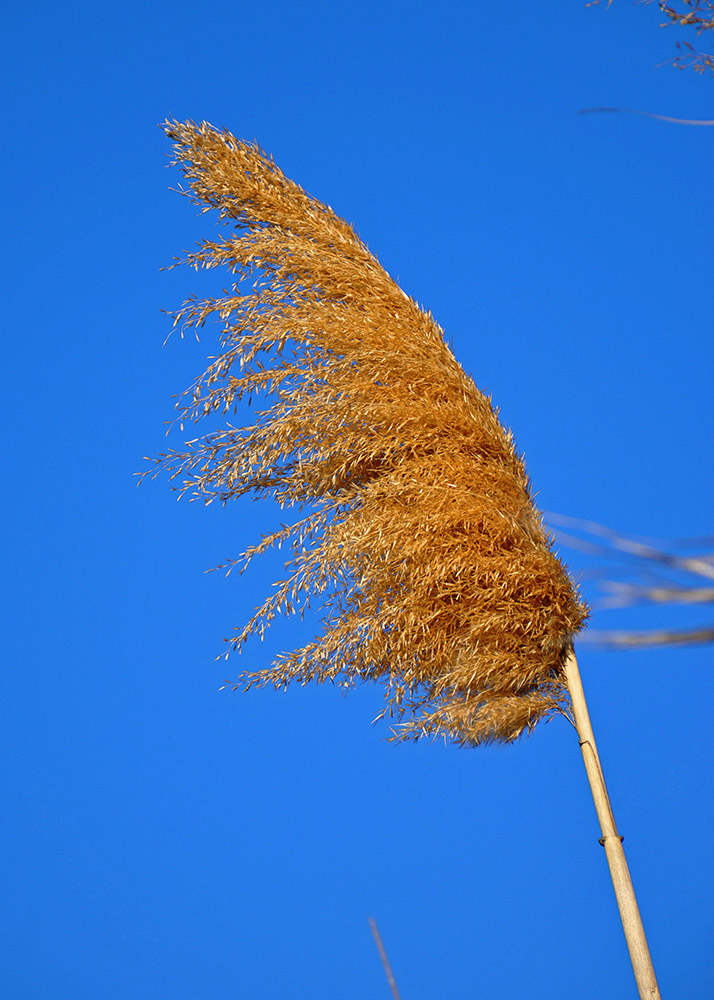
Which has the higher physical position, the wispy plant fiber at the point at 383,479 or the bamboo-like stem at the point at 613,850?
the wispy plant fiber at the point at 383,479

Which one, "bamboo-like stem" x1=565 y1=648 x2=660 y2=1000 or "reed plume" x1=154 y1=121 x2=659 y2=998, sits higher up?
"reed plume" x1=154 y1=121 x2=659 y2=998

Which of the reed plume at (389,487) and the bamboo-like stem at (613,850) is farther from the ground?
the reed plume at (389,487)

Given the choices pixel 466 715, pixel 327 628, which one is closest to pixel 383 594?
pixel 327 628

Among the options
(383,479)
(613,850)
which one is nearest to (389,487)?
(383,479)

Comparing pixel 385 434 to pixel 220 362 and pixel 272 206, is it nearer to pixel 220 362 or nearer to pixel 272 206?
pixel 220 362

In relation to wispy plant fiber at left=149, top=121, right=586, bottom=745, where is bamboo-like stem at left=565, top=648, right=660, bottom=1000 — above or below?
below

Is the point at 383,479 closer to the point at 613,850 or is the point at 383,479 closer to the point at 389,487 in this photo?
the point at 389,487

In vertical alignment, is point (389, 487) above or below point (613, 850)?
above

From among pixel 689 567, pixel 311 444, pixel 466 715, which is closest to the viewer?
pixel 689 567
